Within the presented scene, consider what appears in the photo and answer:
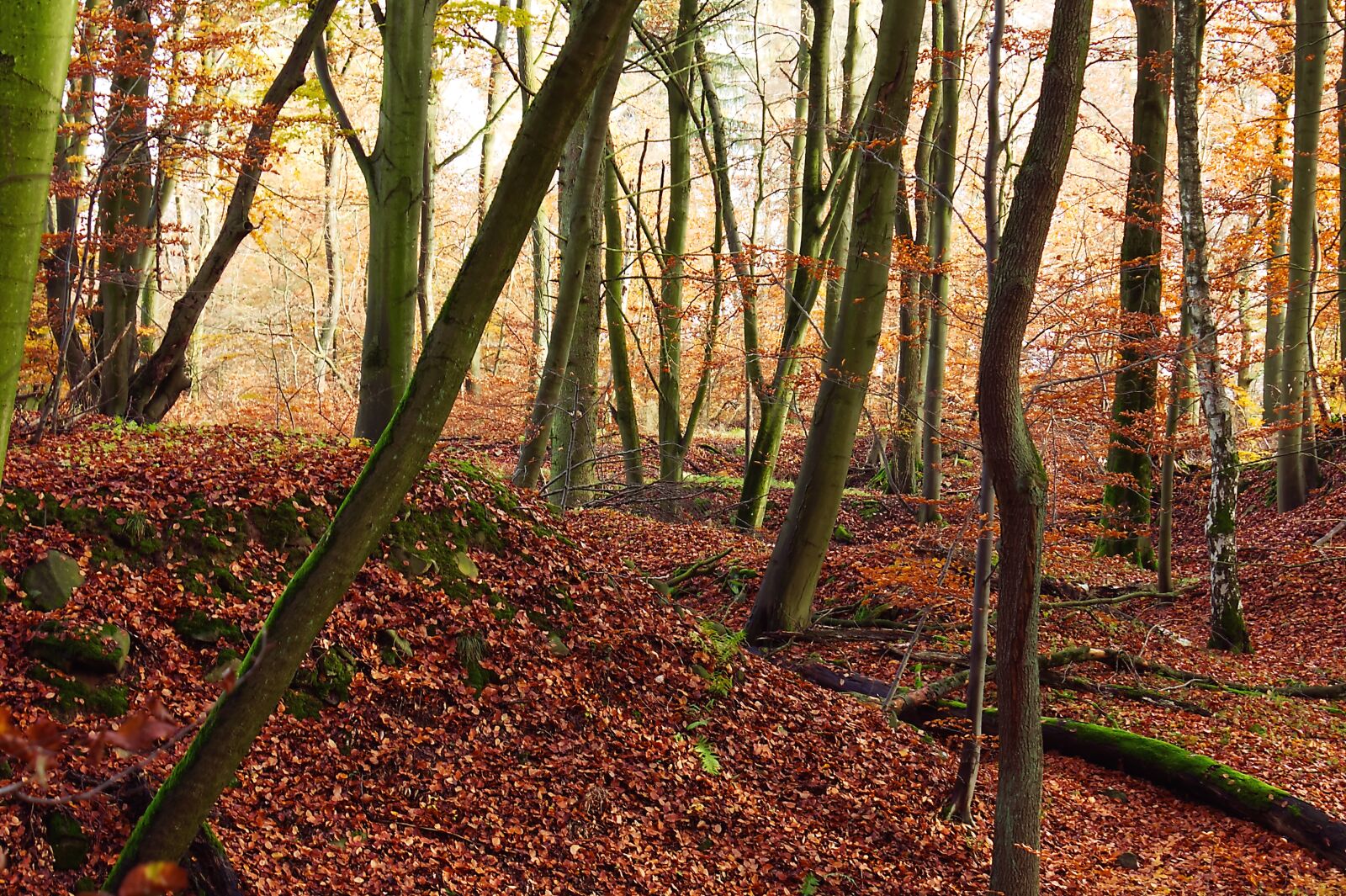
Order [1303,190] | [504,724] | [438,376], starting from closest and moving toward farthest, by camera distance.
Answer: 1. [438,376]
2. [504,724]
3. [1303,190]

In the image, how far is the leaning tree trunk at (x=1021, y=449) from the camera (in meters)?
4.92

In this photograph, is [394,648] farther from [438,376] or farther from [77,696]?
[438,376]

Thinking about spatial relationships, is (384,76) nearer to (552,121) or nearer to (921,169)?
(552,121)

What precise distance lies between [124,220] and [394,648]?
6576mm

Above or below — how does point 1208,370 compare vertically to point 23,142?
above

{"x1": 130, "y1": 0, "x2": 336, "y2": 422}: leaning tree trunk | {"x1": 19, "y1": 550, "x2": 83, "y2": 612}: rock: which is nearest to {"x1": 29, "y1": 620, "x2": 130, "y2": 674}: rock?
{"x1": 19, "y1": 550, "x2": 83, "y2": 612}: rock

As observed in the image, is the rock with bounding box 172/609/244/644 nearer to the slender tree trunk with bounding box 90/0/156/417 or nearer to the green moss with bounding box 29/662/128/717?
the green moss with bounding box 29/662/128/717

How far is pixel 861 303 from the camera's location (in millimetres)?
8859

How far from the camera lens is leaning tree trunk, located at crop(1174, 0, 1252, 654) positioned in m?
10.2

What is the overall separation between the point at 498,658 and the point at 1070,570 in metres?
9.02

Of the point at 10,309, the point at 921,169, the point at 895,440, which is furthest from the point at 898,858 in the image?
the point at 921,169

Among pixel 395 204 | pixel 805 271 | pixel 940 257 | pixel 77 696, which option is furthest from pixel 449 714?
pixel 805 271

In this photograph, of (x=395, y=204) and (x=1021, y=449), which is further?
(x=395, y=204)

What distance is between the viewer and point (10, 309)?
2.36m
